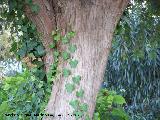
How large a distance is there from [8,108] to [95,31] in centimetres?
169

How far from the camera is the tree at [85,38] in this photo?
11.1 feet

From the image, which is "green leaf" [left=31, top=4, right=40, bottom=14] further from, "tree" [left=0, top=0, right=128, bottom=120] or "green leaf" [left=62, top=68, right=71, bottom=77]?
"green leaf" [left=62, top=68, right=71, bottom=77]

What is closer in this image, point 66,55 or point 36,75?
point 66,55

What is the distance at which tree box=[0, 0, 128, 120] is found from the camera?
11.1 feet

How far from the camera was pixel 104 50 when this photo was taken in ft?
11.5

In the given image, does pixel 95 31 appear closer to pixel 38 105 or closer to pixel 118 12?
pixel 118 12

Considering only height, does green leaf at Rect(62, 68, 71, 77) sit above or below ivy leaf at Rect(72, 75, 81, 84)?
above

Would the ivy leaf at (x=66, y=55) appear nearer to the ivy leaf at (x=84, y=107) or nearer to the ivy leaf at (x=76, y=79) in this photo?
the ivy leaf at (x=76, y=79)

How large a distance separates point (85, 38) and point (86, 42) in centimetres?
4

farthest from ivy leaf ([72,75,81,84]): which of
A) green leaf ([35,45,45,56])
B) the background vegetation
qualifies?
green leaf ([35,45,45,56])

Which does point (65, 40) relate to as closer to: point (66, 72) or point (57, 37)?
point (57, 37)

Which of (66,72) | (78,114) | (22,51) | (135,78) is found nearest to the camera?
(78,114)

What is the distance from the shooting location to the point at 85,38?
134 inches

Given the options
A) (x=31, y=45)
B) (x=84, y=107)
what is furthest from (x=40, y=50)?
(x=84, y=107)
